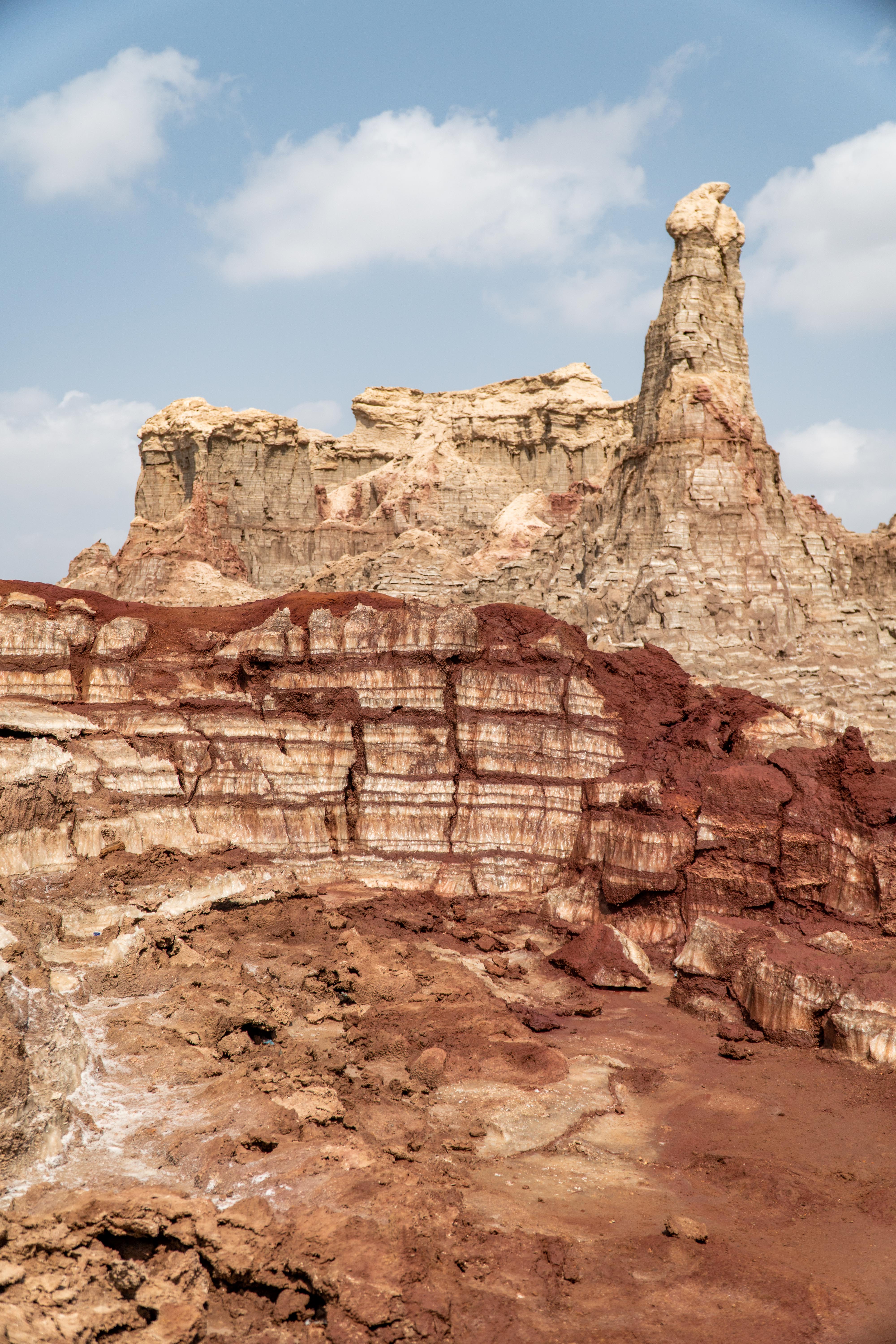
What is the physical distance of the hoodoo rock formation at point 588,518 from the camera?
41375 mm

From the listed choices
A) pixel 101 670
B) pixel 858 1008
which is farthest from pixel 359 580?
pixel 858 1008

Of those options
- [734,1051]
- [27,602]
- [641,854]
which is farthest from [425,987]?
[27,602]

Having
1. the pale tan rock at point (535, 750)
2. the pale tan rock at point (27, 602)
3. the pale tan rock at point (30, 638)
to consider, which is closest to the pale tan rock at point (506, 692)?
the pale tan rock at point (535, 750)

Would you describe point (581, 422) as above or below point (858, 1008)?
above

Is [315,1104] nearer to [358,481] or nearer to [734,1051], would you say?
[734,1051]

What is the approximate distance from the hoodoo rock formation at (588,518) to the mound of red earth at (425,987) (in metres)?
5.31

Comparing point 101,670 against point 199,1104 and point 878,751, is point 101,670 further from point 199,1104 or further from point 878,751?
point 878,751

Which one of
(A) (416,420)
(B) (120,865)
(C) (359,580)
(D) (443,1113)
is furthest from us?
(A) (416,420)

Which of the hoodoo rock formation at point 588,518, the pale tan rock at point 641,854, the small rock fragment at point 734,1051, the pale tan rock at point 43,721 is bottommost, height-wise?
the small rock fragment at point 734,1051

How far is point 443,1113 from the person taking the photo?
11.0 metres

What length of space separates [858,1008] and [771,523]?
3502cm

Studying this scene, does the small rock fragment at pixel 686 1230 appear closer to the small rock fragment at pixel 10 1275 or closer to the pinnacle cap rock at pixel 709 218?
the small rock fragment at pixel 10 1275

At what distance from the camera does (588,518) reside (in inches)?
1982

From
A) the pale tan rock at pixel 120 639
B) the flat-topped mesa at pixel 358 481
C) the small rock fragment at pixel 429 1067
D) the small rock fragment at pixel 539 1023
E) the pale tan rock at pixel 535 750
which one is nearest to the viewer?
the small rock fragment at pixel 429 1067
